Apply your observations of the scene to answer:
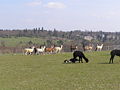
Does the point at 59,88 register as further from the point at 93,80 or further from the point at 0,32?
the point at 0,32

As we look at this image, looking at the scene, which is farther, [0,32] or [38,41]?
[0,32]

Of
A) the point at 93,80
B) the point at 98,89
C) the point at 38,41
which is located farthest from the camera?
the point at 38,41

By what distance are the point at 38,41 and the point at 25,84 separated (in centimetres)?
12218

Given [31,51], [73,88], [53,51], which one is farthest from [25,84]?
[53,51]

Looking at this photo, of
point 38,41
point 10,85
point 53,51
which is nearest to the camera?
point 10,85

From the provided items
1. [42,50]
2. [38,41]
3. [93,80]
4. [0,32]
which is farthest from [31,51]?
[0,32]

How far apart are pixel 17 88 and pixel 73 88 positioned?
3.09 metres

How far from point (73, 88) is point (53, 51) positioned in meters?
53.4

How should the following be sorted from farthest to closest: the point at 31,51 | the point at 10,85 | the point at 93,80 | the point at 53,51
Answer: the point at 53,51 → the point at 31,51 → the point at 93,80 → the point at 10,85

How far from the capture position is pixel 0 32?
584ft

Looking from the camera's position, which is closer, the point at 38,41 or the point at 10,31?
the point at 38,41

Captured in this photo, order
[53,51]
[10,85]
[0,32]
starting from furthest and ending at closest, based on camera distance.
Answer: [0,32] → [53,51] → [10,85]

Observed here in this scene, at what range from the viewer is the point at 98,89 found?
18203mm

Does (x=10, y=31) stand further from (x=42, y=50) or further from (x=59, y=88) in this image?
(x=59, y=88)
